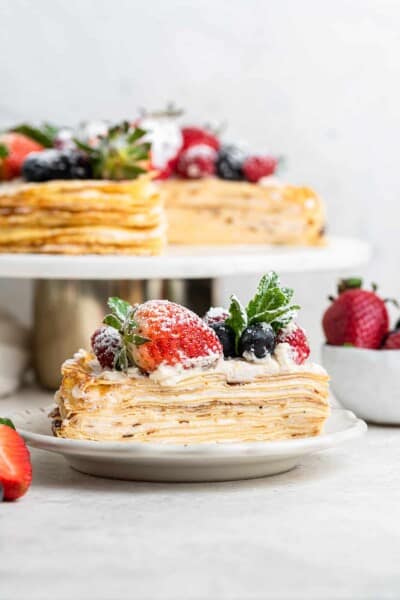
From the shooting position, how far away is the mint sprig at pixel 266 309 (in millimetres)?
1202

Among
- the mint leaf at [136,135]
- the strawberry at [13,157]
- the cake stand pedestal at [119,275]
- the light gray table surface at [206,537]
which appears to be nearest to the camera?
the light gray table surface at [206,537]

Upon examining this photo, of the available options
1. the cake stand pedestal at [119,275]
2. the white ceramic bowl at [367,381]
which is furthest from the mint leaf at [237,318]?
the cake stand pedestal at [119,275]

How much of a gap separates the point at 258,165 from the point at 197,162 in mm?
127

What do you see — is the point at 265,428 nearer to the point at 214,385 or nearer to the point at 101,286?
the point at 214,385

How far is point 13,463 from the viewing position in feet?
3.52

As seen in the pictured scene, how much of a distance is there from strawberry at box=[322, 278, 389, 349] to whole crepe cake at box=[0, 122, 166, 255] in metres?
0.50

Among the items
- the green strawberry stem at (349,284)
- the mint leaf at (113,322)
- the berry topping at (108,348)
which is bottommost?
the berry topping at (108,348)

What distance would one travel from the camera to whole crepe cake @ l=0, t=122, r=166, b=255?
1.91 m

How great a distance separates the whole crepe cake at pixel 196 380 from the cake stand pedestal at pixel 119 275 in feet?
A: 1.70

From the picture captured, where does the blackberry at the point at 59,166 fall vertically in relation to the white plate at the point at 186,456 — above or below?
above

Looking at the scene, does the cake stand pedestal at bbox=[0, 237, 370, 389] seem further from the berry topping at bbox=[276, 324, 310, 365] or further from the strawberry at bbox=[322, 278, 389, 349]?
the berry topping at bbox=[276, 324, 310, 365]

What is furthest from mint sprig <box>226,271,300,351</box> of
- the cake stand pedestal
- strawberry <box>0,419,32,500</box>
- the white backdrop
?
the white backdrop

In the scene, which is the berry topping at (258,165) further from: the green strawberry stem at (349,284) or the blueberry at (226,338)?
the blueberry at (226,338)

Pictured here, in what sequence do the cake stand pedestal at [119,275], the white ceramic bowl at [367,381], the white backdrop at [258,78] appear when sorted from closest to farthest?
1. the white ceramic bowl at [367,381]
2. the cake stand pedestal at [119,275]
3. the white backdrop at [258,78]
